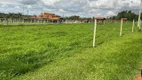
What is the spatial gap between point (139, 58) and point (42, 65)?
3929mm

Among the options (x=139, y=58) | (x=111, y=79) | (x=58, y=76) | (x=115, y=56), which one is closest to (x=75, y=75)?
(x=58, y=76)

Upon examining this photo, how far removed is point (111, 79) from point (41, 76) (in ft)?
5.66

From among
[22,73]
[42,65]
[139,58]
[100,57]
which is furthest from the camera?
[139,58]

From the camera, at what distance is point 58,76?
6562mm

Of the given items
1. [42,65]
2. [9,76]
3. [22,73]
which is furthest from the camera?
[42,65]

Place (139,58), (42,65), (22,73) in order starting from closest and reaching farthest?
(22,73) < (42,65) < (139,58)

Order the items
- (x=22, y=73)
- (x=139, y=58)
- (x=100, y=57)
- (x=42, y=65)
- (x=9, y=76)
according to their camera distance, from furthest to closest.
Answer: (x=139, y=58)
(x=100, y=57)
(x=42, y=65)
(x=22, y=73)
(x=9, y=76)

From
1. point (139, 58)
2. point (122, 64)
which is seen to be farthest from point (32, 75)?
point (139, 58)

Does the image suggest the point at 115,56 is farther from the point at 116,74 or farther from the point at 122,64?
the point at 116,74

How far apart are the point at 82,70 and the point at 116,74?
0.92 meters

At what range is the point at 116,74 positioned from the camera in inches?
280

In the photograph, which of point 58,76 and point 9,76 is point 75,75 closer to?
point 58,76

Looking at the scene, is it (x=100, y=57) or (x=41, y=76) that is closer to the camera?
(x=41, y=76)

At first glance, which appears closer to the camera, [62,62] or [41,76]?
[41,76]
